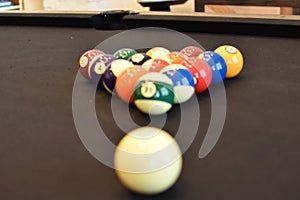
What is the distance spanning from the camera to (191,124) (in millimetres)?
870

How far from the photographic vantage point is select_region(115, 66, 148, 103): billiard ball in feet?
3.19

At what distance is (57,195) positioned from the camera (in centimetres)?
61

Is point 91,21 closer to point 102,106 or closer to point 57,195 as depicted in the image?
point 102,106

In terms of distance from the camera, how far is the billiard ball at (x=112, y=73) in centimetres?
106

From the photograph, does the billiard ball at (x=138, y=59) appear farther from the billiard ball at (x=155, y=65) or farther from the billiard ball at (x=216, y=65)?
the billiard ball at (x=216, y=65)

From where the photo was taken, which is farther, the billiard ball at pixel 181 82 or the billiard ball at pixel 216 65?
the billiard ball at pixel 216 65

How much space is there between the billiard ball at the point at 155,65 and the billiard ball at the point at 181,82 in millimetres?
18

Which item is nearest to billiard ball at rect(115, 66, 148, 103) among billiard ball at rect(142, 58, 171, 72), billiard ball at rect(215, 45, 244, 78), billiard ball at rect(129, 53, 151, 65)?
billiard ball at rect(142, 58, 171, 72)

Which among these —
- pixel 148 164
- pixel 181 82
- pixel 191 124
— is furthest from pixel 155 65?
pixel 148 164

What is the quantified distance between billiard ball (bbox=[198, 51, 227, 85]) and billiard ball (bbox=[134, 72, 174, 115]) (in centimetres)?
21

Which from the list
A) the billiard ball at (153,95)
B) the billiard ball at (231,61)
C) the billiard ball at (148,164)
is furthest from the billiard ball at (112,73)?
the billiard ball at (148,164)

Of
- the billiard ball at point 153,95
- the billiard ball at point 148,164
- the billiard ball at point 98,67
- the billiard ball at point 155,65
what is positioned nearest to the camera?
the billiard ball at point 148,164

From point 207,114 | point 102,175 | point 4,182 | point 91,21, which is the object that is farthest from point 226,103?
point 91,21

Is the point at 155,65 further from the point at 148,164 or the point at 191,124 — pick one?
the point at 148,164
